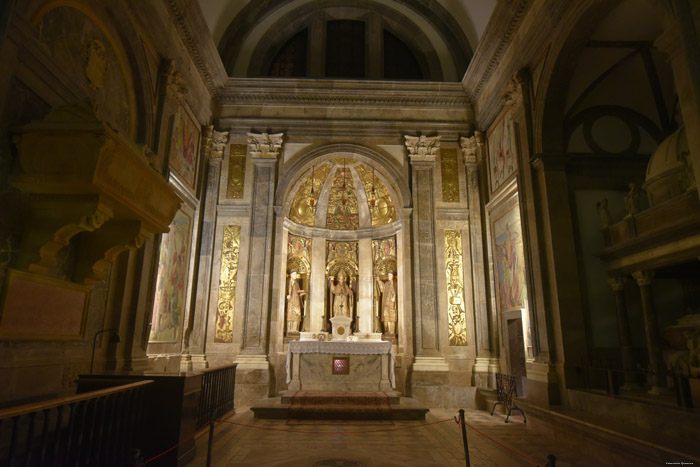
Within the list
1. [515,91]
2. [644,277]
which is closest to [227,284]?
[515,91]

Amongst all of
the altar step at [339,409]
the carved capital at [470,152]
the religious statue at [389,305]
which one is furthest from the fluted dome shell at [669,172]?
the religious statue at [389,305]

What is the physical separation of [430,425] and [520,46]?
7.80 metres

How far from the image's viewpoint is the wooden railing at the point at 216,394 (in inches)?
276

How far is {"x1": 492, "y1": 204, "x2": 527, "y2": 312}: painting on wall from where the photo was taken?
9.20 meters

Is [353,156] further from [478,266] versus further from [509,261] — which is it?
[509,261]

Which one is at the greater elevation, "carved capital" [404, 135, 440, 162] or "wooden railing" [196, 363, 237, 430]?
"carved capital" [404, 135, 440, 162]

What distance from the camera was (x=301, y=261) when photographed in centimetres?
1319

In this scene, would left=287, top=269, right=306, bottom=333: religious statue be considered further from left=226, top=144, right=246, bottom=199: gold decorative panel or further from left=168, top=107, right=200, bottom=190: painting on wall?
left=168, top=107, right=200, bottom=190: painting on wall

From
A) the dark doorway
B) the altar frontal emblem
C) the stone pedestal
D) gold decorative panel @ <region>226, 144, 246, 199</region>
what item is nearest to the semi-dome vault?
gold decorative panel @ <region>226, 144, 246, 199</region>

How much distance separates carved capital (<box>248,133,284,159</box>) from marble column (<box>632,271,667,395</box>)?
8.74 meters

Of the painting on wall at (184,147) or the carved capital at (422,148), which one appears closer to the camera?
the painting on wall at (184,147)

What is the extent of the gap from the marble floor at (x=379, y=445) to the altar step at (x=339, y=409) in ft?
0.85

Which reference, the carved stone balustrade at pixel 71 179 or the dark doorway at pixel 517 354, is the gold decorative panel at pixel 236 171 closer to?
the carved stone balustrade at pixel 71 179

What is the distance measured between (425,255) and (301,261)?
397 cm
